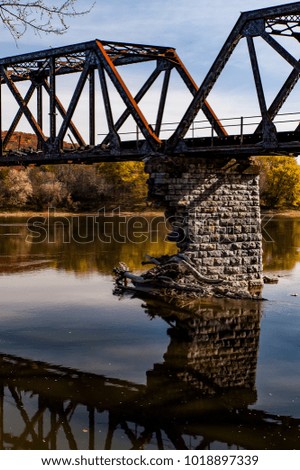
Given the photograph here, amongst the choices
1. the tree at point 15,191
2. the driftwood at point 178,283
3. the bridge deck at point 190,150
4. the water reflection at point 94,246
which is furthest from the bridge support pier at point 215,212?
the tree at point 15,191

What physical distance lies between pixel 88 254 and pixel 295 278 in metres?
13.1

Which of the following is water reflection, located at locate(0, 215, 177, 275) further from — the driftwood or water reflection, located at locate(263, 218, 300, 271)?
water reflection, located at locate(263, 218, 300, 271)

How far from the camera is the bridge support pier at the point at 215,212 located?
2203 centimetres

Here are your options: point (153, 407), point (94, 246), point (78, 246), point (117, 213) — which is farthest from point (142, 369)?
point (117, 213)

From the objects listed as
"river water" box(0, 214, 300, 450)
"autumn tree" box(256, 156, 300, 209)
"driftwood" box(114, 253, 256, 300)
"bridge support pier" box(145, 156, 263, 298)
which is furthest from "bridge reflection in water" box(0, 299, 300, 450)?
"autumn tree" box(256, 156, 300, 209)

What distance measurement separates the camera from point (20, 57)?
2669 centimetres

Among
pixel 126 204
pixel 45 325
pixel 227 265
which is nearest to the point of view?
pixel 45 325

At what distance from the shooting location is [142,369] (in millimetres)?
13695

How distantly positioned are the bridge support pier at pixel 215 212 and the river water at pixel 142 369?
150 cm

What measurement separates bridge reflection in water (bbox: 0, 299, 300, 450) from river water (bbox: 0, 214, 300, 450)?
22 mm

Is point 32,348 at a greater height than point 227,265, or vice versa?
point 227,265
